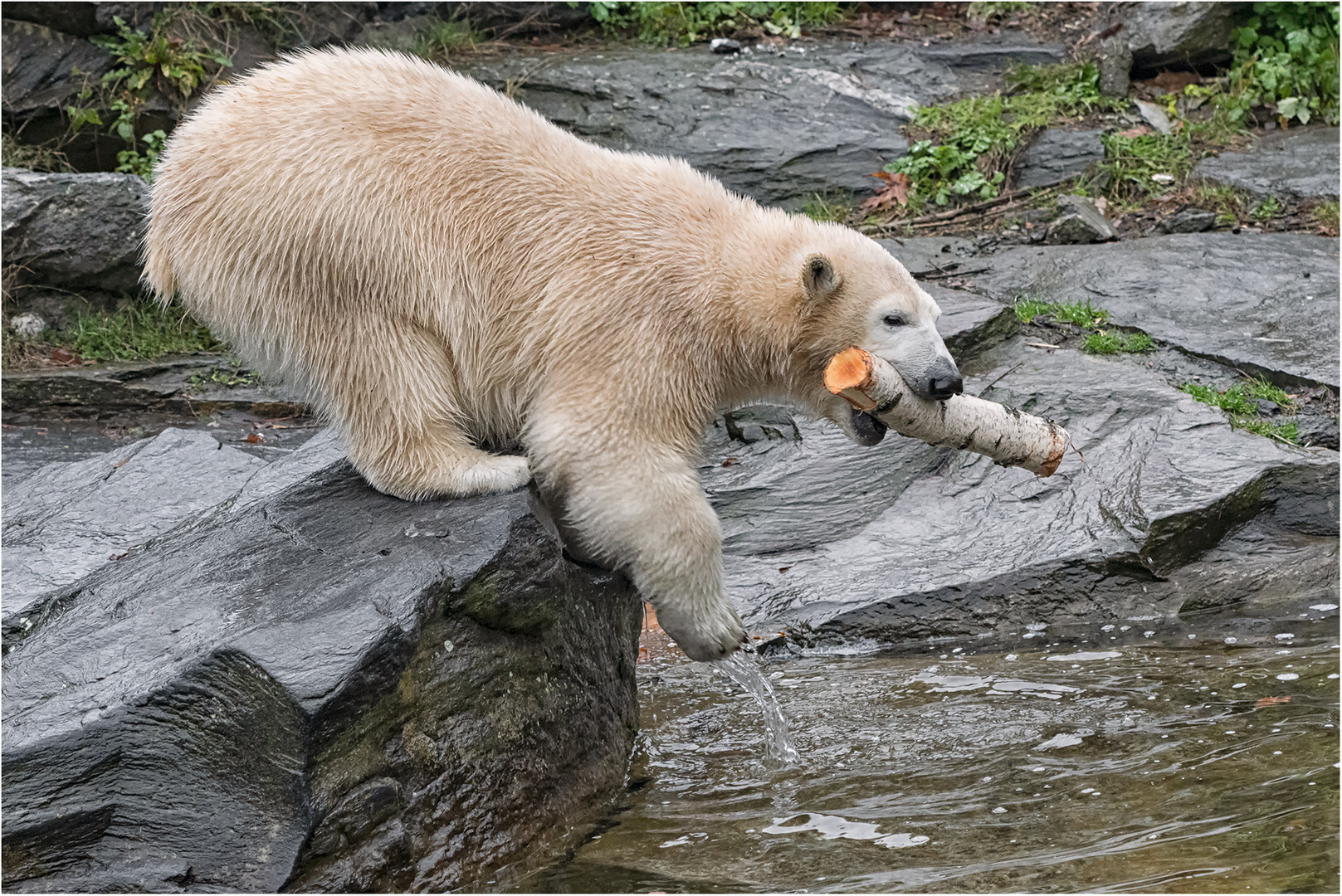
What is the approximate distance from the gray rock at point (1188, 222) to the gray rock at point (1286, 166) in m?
0.62

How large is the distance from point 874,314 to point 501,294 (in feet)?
4.35

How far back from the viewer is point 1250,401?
24.0ft

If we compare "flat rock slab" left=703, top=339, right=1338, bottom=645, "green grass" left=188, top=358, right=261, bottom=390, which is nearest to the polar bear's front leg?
"flat rock slab" left=703, top=339, right=1338, bottom=645

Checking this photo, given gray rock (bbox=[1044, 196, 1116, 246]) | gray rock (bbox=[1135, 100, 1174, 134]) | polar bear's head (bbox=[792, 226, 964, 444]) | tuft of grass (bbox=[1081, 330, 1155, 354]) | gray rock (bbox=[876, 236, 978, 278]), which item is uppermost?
gray rock (bbox=[1135, 100, 1174, 134])

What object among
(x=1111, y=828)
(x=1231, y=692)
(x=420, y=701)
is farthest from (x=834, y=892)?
(x=1231, y=692)

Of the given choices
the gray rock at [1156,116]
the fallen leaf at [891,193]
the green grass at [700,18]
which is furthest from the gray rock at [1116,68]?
the green grass at [700,18]

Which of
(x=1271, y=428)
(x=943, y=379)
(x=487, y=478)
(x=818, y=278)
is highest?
(x=818, y=278)

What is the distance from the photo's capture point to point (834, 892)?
12.1 ft

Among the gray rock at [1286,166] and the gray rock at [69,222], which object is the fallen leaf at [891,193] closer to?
the gray rock at [1286,166]

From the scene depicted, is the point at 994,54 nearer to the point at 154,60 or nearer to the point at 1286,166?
the point at 1286,166

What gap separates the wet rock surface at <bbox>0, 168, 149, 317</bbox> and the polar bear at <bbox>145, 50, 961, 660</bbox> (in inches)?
222

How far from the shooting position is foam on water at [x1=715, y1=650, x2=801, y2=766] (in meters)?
4.70

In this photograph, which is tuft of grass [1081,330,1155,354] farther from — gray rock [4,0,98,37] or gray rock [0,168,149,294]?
gray rock [4,0,98,37]

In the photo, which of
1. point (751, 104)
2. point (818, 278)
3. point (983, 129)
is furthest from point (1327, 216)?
point (818, 278)
